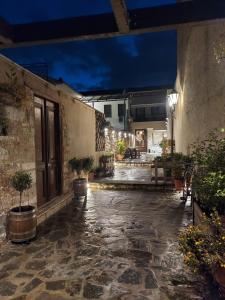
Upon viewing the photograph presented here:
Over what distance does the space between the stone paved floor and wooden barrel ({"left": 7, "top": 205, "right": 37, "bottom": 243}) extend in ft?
0.47

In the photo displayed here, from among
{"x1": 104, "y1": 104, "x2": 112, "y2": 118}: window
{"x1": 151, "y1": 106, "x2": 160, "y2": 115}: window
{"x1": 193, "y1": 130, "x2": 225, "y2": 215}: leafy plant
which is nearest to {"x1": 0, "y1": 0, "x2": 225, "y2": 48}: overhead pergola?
{"x1": 193, "y1": 130, "x2": 225, "y2": 215}: leafy plant

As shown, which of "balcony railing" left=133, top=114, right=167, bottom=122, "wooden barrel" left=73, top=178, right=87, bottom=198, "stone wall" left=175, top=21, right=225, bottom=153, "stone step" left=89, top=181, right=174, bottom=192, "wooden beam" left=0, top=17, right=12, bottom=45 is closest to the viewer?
→ "wooden beam" left=0, top=17, right=12, bottom=45

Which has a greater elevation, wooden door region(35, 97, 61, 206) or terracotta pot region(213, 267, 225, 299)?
wooden door region(35, 97, 61, 206)

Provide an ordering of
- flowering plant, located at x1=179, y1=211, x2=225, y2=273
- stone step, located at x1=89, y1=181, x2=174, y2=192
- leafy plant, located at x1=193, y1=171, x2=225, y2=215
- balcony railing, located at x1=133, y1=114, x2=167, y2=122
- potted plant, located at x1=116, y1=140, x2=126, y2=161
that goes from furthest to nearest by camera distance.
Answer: balcony railing, located at x1=133, y1=114, x2=167, y2=122, potted plant, located at x1=116, y1=140, x2=126, y2=161, stone step, located at x1=89, y1=181, x2=174, y2=192, leafy plant, located at x1=193, y1=171, x2=225, y2=215, flowering plant, located at x1=179, y1=211, x2=225, y2=273

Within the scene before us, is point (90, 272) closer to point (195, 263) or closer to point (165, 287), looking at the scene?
point (165, 287)

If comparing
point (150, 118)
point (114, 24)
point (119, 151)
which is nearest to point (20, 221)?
point (114, 24)

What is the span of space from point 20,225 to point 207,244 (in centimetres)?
295

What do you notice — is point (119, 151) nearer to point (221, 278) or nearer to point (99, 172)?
point (99, 172)

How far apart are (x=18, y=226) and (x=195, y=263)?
9.35ft

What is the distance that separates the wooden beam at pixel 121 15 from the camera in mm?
2109

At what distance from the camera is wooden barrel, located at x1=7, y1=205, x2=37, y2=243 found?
3664 millimetres

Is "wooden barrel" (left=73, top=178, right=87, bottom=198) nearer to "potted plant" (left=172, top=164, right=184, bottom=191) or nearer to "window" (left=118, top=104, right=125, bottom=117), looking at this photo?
"potted plant" (left=172, top=164, right=184, bottom=191)

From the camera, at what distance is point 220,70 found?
3.55 meters

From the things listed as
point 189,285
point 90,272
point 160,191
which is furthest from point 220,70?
point 160,191
